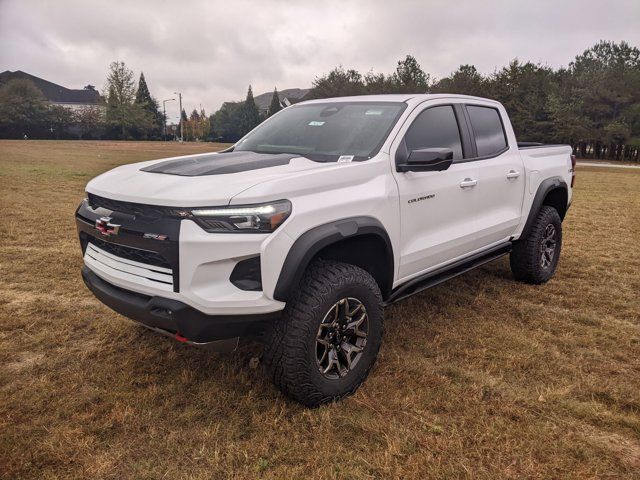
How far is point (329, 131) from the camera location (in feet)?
12.0

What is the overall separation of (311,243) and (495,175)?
A: 2308mm

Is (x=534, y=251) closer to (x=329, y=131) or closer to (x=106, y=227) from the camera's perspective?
(x=329, y=131)

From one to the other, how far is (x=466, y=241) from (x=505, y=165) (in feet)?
3.15

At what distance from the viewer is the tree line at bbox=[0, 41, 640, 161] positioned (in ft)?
141

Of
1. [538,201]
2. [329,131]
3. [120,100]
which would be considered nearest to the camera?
[329,131]

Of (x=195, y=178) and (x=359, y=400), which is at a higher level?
(x=195, y=178)

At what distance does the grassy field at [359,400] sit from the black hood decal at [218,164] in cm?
133

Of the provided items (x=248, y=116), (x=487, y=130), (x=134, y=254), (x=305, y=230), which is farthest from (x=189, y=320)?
(x=248, y=116)

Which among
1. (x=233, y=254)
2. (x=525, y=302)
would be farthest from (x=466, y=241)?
(x=233, y=254)

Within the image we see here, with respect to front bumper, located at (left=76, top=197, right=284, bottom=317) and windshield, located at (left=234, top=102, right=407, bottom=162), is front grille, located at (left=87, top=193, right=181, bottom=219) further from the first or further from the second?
windshield, located at (left=234, top=102, right=407, bottom=162)

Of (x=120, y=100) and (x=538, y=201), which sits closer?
(x=538, y=201)

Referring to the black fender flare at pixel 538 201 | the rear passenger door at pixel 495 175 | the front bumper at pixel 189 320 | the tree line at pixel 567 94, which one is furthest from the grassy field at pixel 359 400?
the tree line at pixel 567 94

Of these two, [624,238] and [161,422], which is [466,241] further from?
[624,238]

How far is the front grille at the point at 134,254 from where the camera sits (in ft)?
8.35
